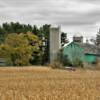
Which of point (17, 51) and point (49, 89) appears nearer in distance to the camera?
point (49, 89)

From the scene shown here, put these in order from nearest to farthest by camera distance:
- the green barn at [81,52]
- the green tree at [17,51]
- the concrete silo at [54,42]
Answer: the green tree at [17,51] → the green barn at [81,52] → the concrete silo at [54,42]

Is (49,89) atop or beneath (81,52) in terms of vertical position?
beneath

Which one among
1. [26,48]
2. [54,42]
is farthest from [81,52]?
[26,48]

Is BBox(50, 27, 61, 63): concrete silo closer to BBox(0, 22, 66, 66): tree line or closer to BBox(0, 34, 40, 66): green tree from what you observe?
BBox(0, 22, 66, 66): tree line

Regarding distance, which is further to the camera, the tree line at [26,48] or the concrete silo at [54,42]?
the concrete silo at [54,42]

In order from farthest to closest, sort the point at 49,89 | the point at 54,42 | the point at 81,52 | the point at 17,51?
the point at 54,42, the point at 81,52, the point at 17,51, the point at 49,89

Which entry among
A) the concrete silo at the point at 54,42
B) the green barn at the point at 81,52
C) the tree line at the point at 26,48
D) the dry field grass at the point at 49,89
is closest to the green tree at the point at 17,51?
the tree line at the point at 26,48

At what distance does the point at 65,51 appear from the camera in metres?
86.4

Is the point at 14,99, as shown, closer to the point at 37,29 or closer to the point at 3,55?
the point at 3,55

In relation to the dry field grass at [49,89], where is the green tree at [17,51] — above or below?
above

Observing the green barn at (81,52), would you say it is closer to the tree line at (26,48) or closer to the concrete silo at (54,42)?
the concrete silo at (54,42)

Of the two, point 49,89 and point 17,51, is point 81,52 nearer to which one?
point 17,51

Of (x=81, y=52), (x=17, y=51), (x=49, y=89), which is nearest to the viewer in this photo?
(x=49, y=89)

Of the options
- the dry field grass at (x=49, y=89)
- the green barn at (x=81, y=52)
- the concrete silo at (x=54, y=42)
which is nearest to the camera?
the dry field grass at (x=49, y=89)
